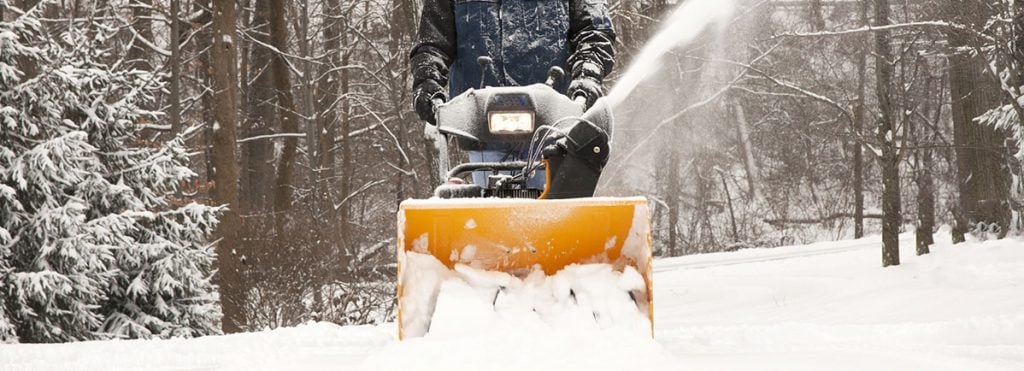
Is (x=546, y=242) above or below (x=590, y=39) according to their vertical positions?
below

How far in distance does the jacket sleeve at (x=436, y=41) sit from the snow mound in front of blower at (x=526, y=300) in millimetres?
1531

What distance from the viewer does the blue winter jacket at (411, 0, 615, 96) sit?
193 inches

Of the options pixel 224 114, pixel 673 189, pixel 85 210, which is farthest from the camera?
pixel 673 189

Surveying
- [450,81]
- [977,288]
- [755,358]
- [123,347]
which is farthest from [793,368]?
[977,288]

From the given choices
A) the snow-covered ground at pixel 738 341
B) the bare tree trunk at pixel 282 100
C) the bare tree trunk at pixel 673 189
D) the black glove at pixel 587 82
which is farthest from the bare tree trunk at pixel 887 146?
the bare tree trunk at pixel 673 189

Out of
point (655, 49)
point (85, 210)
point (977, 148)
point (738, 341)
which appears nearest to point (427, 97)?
point (655, 49)

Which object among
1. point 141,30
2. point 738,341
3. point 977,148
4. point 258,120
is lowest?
point 738,341

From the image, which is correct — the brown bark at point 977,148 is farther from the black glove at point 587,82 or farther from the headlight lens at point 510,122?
the headlight lens at point 510,122

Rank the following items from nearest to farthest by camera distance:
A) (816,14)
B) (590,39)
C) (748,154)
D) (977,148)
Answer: (590,39)
(977,148)
(816,14)
(748,154)

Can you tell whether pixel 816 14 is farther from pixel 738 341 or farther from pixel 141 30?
pixel 738 341

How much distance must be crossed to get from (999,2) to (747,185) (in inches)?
731

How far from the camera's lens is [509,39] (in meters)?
4.90

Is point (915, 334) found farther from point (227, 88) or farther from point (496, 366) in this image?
point (227, 88)

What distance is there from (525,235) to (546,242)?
9 cm
